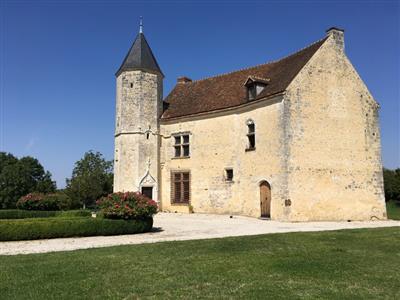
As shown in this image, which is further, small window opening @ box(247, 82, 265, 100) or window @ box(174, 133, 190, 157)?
window @ box(174, 133, 190, 157)

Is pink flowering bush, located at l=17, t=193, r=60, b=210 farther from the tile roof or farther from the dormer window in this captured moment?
→ the dormer window

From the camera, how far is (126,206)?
43.8 ft

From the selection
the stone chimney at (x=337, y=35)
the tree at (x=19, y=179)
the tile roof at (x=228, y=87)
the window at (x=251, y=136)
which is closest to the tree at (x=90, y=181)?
the tree at (x=19, y=179)

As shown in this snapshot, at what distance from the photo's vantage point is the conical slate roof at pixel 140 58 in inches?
968

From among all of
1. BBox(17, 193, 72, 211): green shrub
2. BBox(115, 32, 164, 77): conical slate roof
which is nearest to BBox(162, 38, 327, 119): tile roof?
BBox(115, 32, 164, 77): conical slate roof

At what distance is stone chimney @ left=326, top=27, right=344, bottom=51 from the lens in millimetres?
19984

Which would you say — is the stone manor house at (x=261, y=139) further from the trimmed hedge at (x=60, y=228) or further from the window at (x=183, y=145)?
the trimmed hedge at (x=60, y=228)

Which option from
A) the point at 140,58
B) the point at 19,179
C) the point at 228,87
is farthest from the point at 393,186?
the point at 19,179

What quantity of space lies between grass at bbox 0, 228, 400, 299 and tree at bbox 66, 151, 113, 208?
23147 millimetres

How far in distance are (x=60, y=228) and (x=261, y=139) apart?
36.1 ft

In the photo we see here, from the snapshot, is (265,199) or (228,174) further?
(228,174)

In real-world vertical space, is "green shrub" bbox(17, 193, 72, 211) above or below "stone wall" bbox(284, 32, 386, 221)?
below

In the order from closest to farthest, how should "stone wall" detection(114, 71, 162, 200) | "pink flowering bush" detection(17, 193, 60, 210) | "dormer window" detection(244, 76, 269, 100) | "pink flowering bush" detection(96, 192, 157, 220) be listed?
1. "pink flowering bush" detection(96, 192, 157, 220)
2. "pink flowering bush" detection(17, 193, 60, 210)
3. "dormer window" detection(244, 76, 269, 100)
4. "stone wall" detection(114, 71, 162, 200)

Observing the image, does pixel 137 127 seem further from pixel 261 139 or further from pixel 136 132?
pixel 261 139
